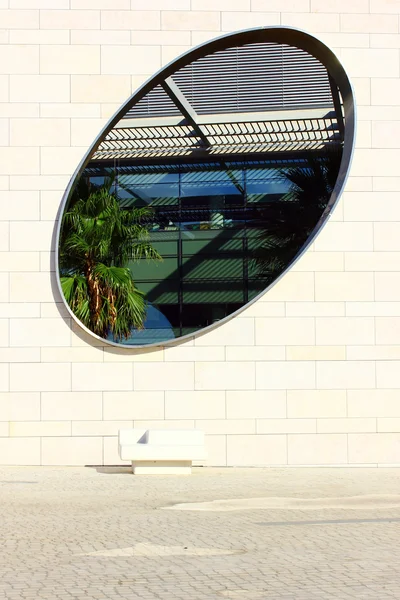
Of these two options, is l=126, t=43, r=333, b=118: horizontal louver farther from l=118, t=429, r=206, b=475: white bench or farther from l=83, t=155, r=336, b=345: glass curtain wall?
l=118, t=429, r=206, b=475: white bench

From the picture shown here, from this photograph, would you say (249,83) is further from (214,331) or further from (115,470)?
(115,470)

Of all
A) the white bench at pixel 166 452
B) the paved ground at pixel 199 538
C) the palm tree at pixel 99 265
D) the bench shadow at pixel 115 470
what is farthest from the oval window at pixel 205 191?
the paved ground at pixel 199 538

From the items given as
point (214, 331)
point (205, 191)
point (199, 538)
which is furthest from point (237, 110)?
point (199, 538)

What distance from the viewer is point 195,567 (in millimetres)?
6168

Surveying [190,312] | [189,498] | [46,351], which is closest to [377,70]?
[46,351]

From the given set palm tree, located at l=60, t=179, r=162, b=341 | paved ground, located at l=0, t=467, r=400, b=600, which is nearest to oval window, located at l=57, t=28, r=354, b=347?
palm tree, located at l=60, t=179, r=162, b=341

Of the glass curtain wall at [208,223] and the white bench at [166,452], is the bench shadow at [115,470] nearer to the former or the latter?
the white bench at [166,452]

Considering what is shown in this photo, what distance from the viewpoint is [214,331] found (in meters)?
13.8

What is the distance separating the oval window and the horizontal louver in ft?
0.16

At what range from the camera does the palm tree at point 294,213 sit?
83.3 ft

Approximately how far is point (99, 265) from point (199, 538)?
10.6 m

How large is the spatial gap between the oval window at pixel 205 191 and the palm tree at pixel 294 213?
0.05 metres

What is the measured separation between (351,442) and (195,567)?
788cm

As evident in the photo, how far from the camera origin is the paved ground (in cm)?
555
